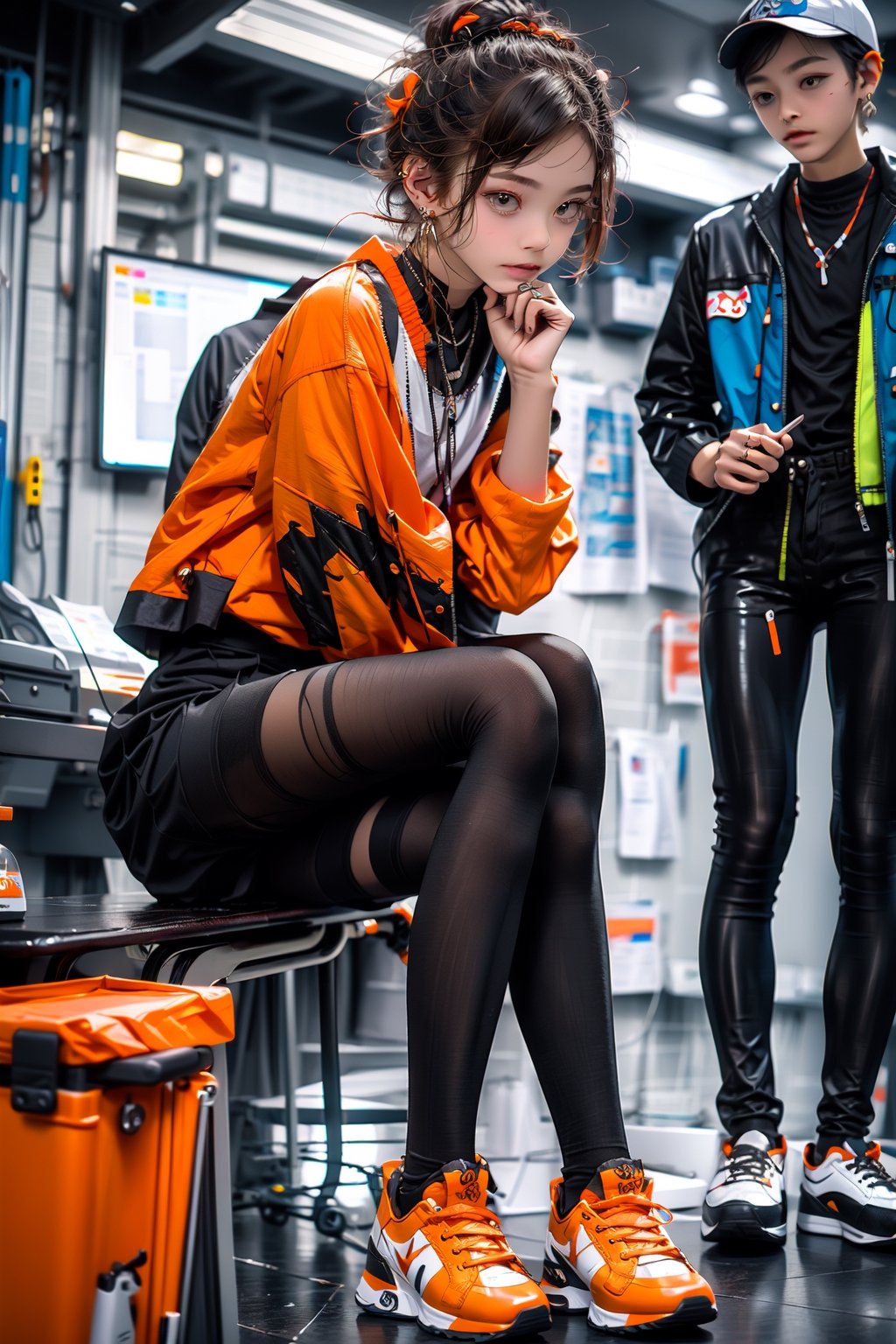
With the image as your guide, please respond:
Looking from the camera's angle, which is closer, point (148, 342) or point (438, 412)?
point (438, 412)

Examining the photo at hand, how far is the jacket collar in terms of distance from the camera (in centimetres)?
176

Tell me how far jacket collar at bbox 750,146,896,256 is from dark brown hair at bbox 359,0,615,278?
1.35 ft

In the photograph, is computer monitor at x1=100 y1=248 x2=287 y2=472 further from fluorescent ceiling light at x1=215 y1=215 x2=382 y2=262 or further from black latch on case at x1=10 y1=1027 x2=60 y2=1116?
black latch on case at x1=10 y1=1027 x2=60 y2=1116

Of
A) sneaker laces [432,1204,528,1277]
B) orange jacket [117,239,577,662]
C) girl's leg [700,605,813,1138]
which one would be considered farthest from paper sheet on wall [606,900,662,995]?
sneaker laces [432,1204,528,1277]

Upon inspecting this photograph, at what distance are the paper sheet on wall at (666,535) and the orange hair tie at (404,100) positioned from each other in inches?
81.8

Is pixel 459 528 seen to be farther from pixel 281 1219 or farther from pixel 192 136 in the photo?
pixel 192 136

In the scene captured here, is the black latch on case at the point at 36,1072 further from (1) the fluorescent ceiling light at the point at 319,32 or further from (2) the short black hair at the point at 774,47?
(1) the fluorescent ceiling light at the point at 319,32

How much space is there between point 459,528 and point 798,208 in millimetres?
724

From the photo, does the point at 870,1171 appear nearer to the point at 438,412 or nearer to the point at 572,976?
the point at 572,976

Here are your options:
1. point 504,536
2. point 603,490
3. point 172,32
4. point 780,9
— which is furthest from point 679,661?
point 504,536

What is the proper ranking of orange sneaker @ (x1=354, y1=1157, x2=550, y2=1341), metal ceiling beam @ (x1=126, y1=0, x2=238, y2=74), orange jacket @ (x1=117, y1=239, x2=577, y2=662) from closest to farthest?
orange sneaker @ (x1=354, y1=1157, x2=550, y2=1341) < orange jacket @ (x1=117, y1=239, x2=577, y2=662) < metal ceiling beam @ (x1=126, y1=0, x2=238, y2=74)

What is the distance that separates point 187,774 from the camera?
1.26 metres

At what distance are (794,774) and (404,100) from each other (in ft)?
3.03

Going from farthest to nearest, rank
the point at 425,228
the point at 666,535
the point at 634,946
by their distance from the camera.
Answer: the point at 666,535 → the point at 634,946 → the point at 425,228
